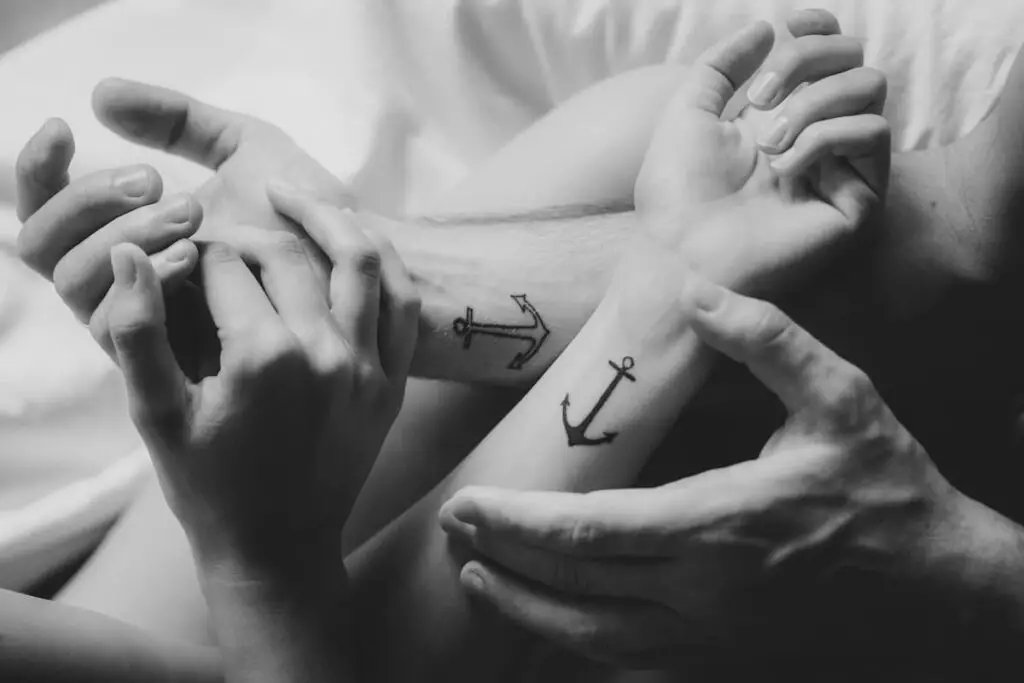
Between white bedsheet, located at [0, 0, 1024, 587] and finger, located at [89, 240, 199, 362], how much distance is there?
0.38 metres

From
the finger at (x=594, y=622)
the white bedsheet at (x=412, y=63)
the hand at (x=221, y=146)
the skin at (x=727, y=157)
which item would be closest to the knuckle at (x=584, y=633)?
the finger at (x=594, y=622)

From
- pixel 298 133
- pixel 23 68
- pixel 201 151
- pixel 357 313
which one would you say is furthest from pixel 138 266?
pixel 23 68

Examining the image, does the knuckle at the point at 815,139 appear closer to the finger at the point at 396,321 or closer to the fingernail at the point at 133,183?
the finger at the point at 396,321

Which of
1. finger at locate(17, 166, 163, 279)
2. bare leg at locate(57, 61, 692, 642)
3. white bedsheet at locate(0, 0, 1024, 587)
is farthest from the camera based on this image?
white bedsheet at locate(0, 0, 1024, 587)

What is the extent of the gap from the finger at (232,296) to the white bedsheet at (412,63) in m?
0.37

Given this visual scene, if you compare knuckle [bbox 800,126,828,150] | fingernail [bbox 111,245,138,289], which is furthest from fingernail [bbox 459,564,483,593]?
knuckle [bbox 800,126,828,150]

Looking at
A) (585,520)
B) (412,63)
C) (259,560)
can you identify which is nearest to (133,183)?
(259,560)

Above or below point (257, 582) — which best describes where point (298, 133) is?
above

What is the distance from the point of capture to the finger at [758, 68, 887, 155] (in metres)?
0.76

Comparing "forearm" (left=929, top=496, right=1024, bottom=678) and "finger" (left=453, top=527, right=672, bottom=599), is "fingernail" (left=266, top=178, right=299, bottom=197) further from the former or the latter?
"forearm" (left=929, top=496, right=1024, bottom=678)

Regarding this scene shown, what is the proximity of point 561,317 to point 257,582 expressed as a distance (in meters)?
0.35

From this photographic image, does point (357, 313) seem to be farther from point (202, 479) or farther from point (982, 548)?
point (982, 548)

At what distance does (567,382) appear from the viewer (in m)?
0.76

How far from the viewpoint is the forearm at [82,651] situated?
0.62 metres
